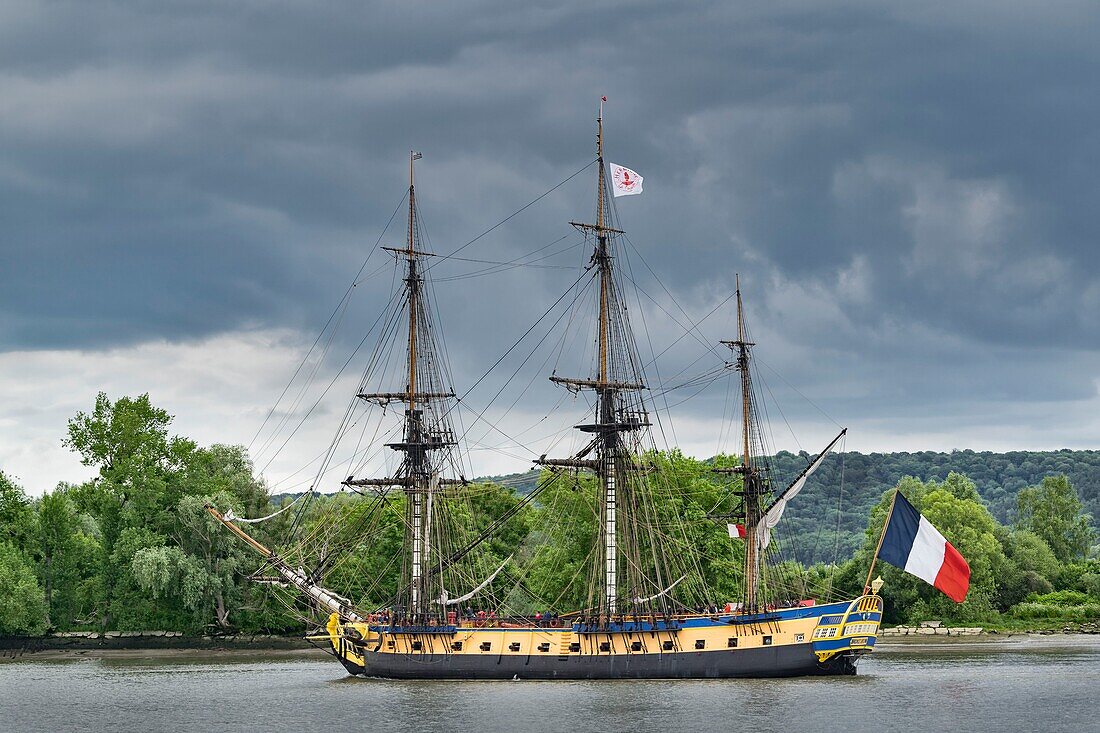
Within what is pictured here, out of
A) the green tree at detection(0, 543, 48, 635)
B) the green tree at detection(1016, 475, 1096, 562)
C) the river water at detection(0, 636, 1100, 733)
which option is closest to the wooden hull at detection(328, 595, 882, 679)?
the river water at detection(0, 636, 1100, 733)

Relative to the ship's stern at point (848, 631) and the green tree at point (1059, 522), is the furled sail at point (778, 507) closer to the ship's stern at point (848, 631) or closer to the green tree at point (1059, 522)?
the ship's stern at point (848, 631)

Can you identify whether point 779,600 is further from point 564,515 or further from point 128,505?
point 128,505

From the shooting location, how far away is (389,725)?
61656 millimetres

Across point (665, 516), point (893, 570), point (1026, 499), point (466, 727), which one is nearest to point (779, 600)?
point (665, 516)

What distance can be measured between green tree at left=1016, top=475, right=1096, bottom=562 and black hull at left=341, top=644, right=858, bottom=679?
85522 millimetres

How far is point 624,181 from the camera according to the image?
85.3 metres

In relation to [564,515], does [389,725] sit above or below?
below

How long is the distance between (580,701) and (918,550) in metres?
23.6

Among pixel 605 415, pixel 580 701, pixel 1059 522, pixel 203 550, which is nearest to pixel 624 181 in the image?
pixel 605 415

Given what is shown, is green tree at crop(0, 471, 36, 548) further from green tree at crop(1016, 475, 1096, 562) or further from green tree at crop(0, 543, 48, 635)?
green tree at crop(1016, 475, 1096, 562)

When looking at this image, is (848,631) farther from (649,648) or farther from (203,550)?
(203,550)

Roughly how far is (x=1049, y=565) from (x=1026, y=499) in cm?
3134

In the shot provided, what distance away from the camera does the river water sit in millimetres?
60500

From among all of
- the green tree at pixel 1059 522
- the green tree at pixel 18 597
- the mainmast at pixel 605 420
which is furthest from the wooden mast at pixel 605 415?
the green tree at pixel 1059 522
